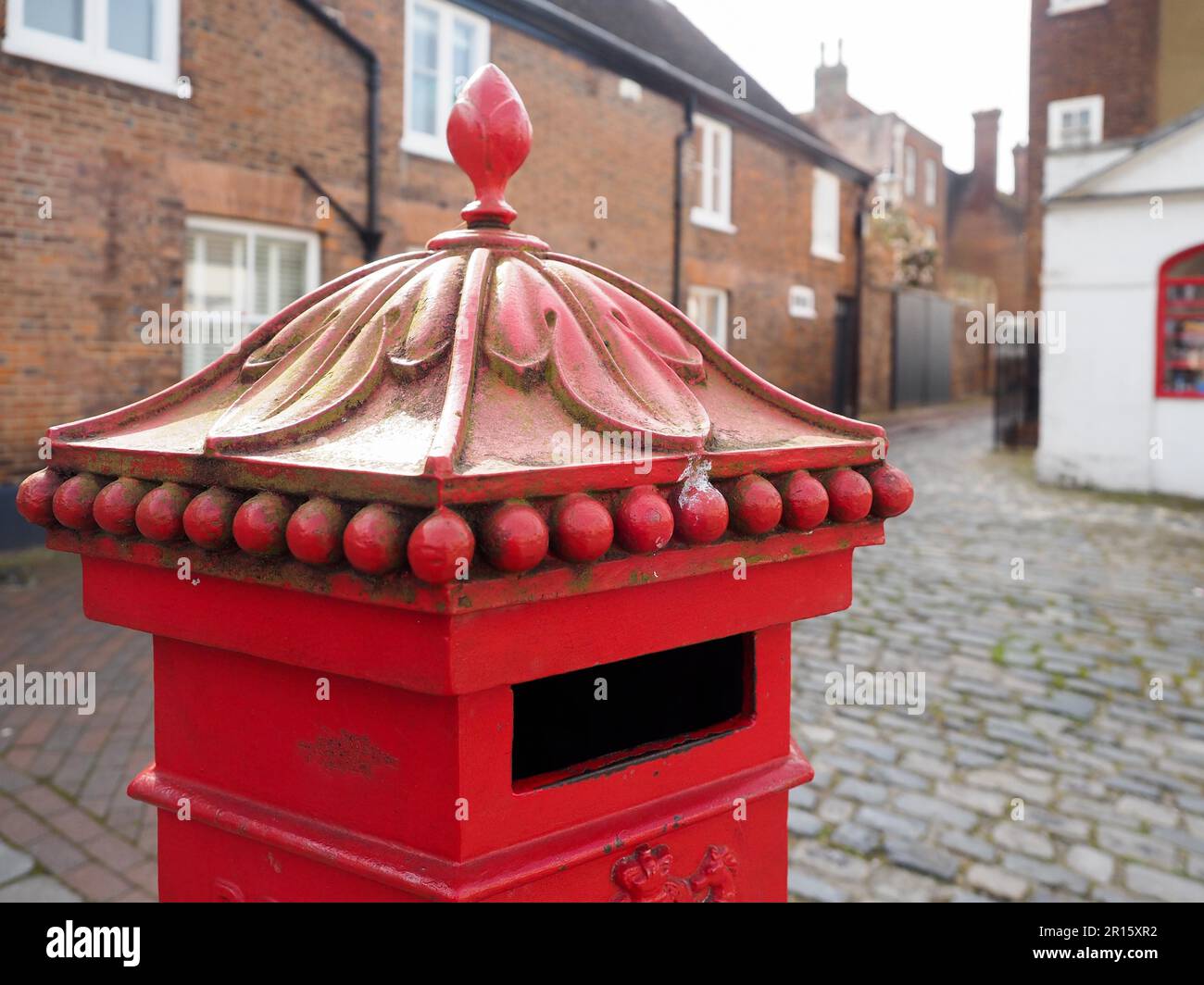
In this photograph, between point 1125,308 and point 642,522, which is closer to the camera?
point 642,522

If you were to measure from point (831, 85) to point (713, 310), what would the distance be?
17.7 m

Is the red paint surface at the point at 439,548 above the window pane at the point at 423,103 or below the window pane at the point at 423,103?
below

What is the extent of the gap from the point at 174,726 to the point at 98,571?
0.21 metres

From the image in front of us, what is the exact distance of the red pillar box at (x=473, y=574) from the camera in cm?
88

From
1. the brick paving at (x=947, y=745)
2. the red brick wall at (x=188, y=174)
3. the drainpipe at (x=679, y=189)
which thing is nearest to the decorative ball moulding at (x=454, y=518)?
the brick paving at (x=947, y=745)

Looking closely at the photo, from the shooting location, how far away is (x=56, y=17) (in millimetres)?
7434

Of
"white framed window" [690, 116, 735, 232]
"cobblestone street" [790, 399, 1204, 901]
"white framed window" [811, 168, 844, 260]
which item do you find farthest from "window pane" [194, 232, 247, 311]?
"white framed window" [811, 168, 844, 260]

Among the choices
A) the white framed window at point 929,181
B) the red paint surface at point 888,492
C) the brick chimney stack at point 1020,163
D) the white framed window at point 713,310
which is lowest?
the red paint surface at point 888,492

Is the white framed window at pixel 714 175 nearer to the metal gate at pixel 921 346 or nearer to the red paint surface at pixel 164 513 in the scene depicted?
the metal gate at pixel 921 346

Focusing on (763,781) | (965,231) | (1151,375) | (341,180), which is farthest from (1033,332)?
(965,231)

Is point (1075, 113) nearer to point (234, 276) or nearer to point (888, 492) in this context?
point (234, 276)

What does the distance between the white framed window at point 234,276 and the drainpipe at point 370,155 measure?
0.47 meters

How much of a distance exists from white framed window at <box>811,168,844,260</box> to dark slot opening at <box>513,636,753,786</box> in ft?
60.2

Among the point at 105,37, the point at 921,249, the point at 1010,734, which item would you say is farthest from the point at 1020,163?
the point at 1010,734
